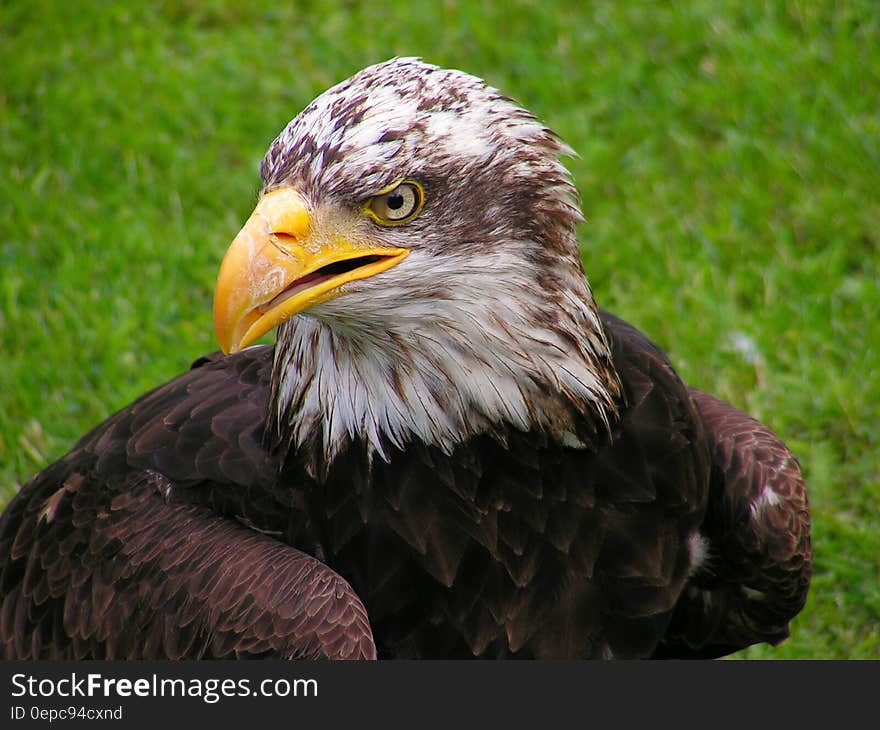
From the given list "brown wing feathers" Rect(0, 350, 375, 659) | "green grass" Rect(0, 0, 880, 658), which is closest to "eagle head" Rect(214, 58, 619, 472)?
"brown wing feathers" Rect(0, 350, 375, 659)

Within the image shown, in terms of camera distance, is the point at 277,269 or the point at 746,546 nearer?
the point at 277,269

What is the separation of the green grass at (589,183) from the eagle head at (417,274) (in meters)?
2.18

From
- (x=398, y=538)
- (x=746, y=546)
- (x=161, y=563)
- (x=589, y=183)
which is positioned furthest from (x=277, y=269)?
(x=589, y=183)

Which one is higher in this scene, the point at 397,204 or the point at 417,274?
the point at 397,204

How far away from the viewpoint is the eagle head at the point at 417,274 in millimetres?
3193

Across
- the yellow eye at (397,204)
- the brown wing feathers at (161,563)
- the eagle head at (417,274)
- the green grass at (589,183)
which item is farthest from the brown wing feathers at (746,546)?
the yellow eye at (397,204)

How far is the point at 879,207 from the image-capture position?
6.38 meters

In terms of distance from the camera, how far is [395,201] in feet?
10.6

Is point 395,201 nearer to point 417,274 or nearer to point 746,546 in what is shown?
point 417,274

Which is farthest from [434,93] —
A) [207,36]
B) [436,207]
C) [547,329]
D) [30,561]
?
[207,36]

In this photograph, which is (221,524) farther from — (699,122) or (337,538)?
(699,122)

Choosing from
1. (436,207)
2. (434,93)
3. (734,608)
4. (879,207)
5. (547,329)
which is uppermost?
(434,93)

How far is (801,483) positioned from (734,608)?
538 mm

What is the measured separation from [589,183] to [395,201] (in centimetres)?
370
